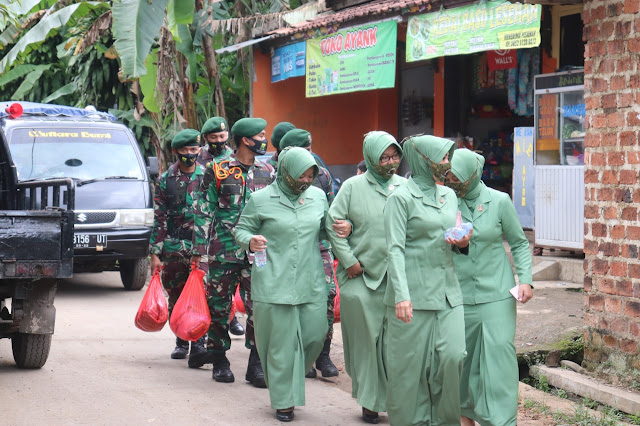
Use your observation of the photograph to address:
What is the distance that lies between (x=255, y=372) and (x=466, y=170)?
2380mm

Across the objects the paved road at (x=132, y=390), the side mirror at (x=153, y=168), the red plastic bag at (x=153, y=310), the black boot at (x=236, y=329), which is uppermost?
the side mirror at (x=153, y=168)

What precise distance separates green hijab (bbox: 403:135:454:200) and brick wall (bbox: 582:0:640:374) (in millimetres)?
1690

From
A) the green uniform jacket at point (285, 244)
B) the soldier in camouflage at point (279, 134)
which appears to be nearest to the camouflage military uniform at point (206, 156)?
the soldier in camouflage at point (279, 134)

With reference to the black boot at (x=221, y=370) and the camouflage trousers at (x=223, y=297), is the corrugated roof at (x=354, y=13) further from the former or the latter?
the black boot at (x=221, y=370)

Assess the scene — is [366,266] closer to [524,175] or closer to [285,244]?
[285,244]

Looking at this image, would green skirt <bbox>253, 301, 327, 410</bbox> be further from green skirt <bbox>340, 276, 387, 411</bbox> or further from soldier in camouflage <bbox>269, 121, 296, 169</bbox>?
soldier in camouflage <bbox>269, 121, 296, 169</bbox>

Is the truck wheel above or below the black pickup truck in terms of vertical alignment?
below

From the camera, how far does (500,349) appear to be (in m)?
5.10

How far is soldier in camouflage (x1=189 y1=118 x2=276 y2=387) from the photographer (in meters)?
6.66

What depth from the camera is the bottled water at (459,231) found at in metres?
4.86

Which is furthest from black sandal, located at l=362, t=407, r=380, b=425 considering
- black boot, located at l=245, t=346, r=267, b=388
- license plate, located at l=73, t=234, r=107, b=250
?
license plate, located at l=73, t=234, r=107, b=250

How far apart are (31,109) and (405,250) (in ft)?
27.9

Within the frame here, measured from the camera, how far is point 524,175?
1204 centimetres

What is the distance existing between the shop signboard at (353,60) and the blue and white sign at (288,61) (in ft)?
1.00
